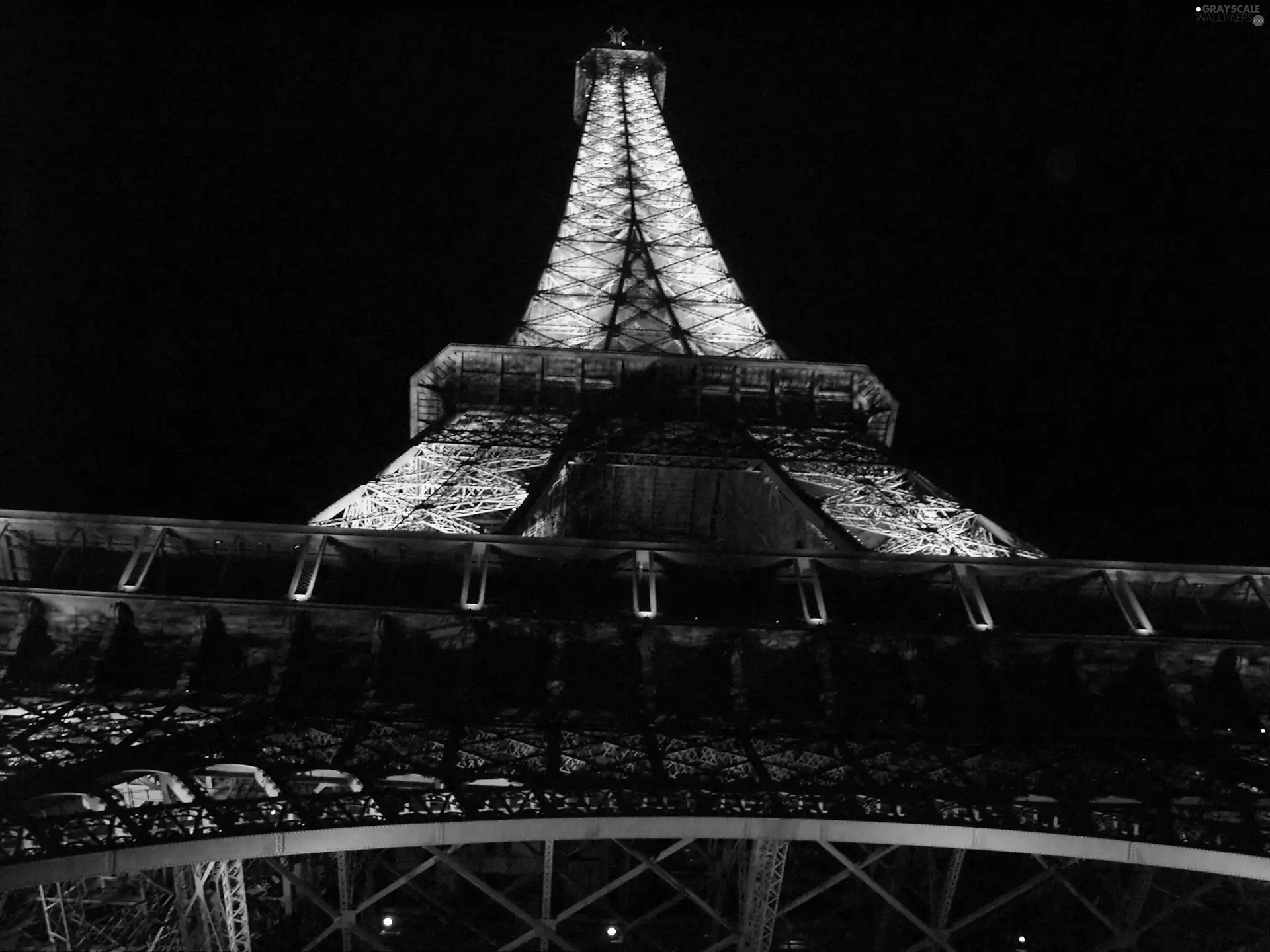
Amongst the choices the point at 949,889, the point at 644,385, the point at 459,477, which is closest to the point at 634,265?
the point at 644,385

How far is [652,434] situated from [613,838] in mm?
17686

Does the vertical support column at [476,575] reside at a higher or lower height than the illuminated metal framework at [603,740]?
higher

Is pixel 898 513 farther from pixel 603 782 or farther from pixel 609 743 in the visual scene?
pixel 603 782

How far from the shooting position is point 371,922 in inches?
650

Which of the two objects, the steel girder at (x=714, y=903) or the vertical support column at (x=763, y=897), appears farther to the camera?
the steel girder at (x=714, y=903)

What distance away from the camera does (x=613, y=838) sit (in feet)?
39.1

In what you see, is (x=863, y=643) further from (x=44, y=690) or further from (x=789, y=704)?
(x=44, y=690)

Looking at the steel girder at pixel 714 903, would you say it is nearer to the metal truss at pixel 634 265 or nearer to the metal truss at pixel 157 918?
the metal truss at pixel 157 918

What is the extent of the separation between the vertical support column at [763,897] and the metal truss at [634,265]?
69.5ft

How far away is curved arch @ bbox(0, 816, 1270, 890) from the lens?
34.3ft

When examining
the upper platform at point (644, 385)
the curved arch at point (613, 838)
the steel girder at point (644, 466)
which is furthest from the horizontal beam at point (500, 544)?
the upper platform at point (644, 385)

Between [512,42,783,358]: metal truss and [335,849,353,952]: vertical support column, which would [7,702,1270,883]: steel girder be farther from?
[512,42,783,358]: metal truss

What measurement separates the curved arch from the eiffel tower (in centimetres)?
3

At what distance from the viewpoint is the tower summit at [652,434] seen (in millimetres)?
23219
